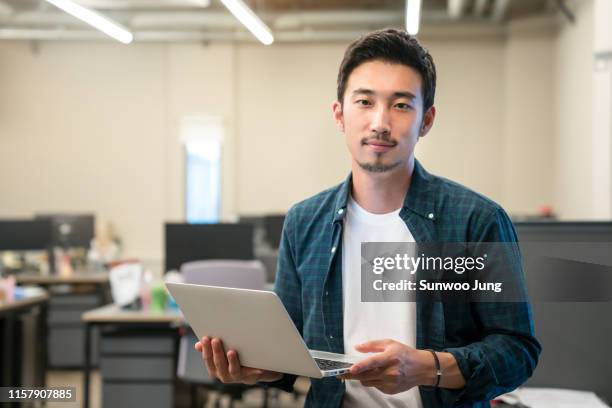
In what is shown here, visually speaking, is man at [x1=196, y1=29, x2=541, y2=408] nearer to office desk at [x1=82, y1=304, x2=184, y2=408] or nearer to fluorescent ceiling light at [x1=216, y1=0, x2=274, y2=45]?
office desk at [x1=82, y1=304, x2=184, y2=408]

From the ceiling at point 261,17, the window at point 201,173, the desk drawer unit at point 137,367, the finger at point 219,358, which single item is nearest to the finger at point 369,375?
the finger at point 219,358

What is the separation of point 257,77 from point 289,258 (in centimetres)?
730

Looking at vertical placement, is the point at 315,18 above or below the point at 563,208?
above

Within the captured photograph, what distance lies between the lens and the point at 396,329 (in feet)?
4.78

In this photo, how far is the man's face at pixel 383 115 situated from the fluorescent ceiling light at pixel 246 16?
9.33 feet

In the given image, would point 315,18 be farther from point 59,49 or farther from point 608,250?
point 608,250

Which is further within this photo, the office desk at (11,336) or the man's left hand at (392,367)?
the office desk at (11,336)

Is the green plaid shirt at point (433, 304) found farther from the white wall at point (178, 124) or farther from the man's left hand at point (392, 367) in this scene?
the white wall at point (178, 124)

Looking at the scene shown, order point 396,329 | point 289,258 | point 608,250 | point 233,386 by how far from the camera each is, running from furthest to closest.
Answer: point 233,386 → point 608,250 → point 289,258 → point 396,329

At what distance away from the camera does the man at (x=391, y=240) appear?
1.37m

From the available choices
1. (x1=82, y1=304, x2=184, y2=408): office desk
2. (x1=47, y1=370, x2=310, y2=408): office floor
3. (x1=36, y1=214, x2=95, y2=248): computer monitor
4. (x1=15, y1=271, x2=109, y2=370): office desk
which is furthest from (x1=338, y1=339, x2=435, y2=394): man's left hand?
(x1=36, y1=214, x2=95, y2=248): computer monitor

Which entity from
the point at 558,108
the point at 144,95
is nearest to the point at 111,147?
the point at 144,95

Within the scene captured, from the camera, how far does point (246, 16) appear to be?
4.62m

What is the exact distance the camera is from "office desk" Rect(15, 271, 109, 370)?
6246 mm
